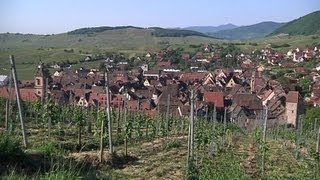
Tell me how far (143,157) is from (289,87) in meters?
51.2

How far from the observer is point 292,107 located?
5206 centimetres

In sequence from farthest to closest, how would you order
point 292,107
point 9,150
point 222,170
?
1. point 292,107
2. point 222,170
3. point 9,150

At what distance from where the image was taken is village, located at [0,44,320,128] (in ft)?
160

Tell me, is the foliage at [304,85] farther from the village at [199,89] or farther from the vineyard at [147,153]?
the vineyard at [147,153]

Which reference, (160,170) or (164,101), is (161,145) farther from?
(164,101)

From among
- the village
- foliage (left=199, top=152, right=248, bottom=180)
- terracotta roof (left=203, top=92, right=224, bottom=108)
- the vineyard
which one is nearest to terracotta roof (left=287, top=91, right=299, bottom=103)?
the village

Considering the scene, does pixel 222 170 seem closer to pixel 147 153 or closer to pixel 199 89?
pixel 147 153

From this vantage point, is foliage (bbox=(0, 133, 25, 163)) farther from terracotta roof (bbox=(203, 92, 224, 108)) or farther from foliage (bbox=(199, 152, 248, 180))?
terracotta roof (bbox=(203, 92, 224, 108))

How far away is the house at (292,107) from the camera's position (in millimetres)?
51688

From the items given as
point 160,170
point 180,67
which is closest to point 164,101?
point 160,170

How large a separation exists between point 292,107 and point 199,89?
15.9 meters

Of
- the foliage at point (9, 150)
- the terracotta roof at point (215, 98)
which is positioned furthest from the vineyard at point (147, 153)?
the terracotta roof at point (215, 98)

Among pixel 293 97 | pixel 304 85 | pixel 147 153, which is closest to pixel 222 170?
pixel 147 153

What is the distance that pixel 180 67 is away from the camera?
11381cm
